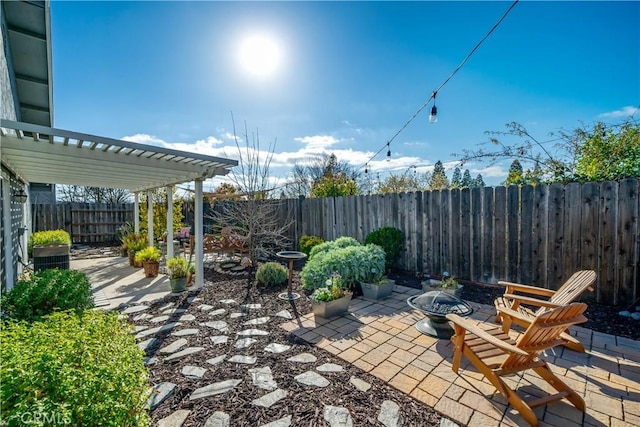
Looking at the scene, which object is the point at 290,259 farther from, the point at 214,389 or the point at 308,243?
the point at 308,243

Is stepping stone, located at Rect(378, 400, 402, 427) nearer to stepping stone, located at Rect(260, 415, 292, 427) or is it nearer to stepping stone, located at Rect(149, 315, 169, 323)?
stepping stone, located at Rect(260, 415, 292, 427)

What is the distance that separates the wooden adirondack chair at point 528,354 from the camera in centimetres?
193

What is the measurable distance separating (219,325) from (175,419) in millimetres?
1619

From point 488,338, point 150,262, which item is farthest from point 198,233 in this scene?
point 488,338

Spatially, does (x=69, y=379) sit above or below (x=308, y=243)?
above

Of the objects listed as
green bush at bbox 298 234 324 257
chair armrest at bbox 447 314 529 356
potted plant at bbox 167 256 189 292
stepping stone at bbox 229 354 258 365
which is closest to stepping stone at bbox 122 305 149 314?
potted plant at bbox 167 256 189 292

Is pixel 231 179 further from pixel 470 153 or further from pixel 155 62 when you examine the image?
pixel 470 153

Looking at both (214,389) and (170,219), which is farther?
(170,219)

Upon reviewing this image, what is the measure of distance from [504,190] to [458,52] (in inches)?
91.7

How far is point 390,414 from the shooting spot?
1.99 m

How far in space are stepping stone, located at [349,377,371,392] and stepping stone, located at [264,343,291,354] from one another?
2.69 feet

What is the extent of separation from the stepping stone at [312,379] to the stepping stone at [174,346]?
1.39 meters

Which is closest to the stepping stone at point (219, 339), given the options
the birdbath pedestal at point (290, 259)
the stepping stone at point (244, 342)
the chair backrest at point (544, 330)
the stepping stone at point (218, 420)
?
the stepping stone at point (244, 342)

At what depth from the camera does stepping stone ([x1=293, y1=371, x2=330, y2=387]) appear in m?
2.32
